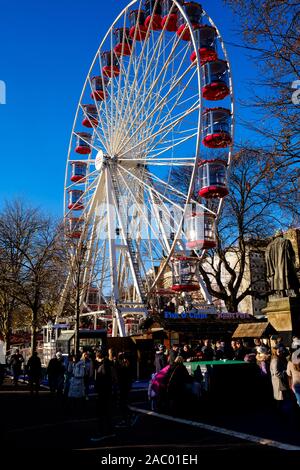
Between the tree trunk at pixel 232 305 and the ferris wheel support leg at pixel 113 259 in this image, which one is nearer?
the ferris wheel support leg at pixel 113 259

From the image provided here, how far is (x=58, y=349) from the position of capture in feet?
85.7

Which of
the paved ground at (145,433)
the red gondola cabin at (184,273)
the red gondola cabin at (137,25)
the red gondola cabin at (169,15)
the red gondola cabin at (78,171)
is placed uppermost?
the red gondola cabin at (137,25)

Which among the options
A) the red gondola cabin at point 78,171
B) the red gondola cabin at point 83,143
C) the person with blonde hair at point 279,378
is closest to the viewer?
the person with blonde hair at point 279,378

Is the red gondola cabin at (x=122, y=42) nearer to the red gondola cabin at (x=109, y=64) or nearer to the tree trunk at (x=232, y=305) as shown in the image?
the red gondola cabin at (x=109, y=64)

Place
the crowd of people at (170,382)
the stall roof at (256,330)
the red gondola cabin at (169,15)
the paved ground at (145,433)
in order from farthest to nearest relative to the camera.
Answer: the red gondola cabin at (169,15) → the stall roof at (256,330) → the crowd of people at (170,382) → the paved ground at (145,433)

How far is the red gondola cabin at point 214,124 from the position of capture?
23594 millimetres

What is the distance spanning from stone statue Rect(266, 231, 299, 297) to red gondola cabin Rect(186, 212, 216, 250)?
9565mm

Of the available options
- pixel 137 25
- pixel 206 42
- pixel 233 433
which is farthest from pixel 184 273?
pixel 233 433

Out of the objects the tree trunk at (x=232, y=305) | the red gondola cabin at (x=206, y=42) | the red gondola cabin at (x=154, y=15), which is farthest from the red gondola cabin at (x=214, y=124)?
the tree trunk at (x=232, y=305)

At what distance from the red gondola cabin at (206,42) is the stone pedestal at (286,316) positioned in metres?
15.2

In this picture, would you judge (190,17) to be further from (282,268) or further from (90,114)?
(282,268)

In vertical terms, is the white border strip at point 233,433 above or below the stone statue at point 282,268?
below

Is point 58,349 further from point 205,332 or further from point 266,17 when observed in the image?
point 266,17

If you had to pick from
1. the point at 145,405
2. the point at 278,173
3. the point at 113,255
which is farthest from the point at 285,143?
the point at 113,255
